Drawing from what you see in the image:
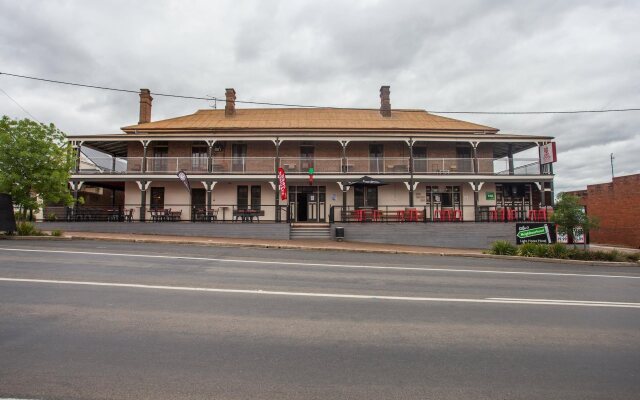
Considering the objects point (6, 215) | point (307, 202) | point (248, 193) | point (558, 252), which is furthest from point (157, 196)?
point (558, 252)

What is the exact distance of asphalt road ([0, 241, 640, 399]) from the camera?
356 centimetres

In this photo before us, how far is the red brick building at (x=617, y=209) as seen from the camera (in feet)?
74.3

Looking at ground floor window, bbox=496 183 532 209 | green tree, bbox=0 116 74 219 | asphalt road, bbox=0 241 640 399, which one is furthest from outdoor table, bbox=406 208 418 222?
green tree, bbox=0 116 74 219

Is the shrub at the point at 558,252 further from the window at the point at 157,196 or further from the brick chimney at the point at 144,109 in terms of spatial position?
the brick chimney at the point at 144,109

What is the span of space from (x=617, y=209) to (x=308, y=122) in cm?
2067

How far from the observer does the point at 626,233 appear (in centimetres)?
2320

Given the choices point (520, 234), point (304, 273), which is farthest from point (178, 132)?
point (520, 234)

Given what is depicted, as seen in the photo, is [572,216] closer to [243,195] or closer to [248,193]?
[248,193]

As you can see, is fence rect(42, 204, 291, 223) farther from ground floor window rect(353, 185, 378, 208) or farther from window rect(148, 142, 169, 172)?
ground floor window rect(353, 185, 378, 208)

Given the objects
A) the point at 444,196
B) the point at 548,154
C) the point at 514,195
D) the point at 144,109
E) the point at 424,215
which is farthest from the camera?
the point at 144,109

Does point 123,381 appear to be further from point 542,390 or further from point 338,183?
point 338,183

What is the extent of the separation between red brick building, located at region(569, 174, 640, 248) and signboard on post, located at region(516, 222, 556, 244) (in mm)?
4214

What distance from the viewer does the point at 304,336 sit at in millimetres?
4949

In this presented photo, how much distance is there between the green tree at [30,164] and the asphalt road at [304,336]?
31.6 ft
